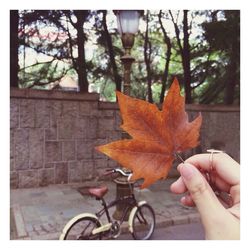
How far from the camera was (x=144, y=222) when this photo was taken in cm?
280

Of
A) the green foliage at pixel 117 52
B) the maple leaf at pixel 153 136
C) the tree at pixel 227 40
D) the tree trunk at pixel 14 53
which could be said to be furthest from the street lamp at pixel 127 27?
the maple leaf at pixel 153 136

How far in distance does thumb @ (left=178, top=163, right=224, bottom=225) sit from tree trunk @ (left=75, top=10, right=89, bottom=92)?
10.5 feet

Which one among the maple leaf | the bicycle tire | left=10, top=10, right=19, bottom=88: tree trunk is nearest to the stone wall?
left=10, top=10, right=19, bottom=88: tree trunk

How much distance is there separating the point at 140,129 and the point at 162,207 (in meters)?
3.01

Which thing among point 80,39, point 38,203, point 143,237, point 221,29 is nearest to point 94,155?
point 38,203

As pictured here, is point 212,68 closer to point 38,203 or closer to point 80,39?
point 80,39

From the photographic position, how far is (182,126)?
0.51m

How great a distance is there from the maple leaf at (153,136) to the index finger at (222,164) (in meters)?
0.27

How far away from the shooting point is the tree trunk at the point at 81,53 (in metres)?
3.66

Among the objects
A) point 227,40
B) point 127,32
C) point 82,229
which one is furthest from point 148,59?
point 82,229

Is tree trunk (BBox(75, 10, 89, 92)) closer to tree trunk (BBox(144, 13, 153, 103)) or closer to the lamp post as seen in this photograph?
tree trunk (BBox(144, 13, 153, 103))

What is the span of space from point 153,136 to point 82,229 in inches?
79.6

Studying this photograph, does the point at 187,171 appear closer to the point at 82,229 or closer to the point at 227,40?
the point at 82,229

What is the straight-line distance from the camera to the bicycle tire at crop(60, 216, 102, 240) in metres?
2.25
